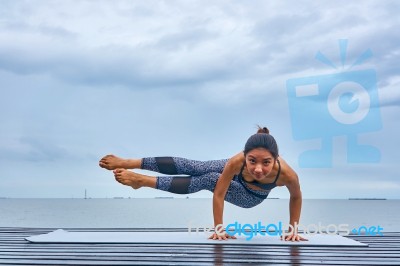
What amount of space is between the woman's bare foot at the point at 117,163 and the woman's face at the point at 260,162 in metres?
1.52

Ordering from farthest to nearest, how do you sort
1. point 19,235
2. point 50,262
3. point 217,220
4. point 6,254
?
point 19,235 → point 217,220 → point 6,254 → point 50,262

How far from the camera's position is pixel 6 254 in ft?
19.2

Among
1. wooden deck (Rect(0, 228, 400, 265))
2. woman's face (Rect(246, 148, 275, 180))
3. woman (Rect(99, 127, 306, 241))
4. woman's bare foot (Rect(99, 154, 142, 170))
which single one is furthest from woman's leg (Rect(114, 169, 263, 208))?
wooden deck (Rect(0, 228, 400, 265))

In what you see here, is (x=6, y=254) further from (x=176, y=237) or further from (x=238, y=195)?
(x=238, y=195)

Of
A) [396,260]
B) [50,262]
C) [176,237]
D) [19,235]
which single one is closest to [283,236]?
[176,237]

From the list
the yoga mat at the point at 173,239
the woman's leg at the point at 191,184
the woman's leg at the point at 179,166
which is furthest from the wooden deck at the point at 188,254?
the woman's leg at the point at 179,166

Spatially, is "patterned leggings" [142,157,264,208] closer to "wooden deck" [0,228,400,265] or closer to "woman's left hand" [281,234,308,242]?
"woman's left hand" [281,234,308,242]

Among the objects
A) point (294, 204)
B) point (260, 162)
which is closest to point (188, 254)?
point (260, 162)

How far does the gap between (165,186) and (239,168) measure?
38.0 inches

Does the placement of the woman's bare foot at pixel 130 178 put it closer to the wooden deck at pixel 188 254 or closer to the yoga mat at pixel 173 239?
the yoga mat at pixel 173 239

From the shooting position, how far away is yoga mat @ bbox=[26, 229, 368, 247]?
6770 mm

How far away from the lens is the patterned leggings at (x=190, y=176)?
748cm

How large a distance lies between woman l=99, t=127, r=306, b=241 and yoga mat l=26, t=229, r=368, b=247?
0.80 ft

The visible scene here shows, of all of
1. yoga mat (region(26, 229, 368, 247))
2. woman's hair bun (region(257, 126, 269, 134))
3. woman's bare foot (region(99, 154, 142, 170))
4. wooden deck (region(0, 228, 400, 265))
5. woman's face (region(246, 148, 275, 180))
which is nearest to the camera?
wooden deck (region(0, 228, 400, 265))
